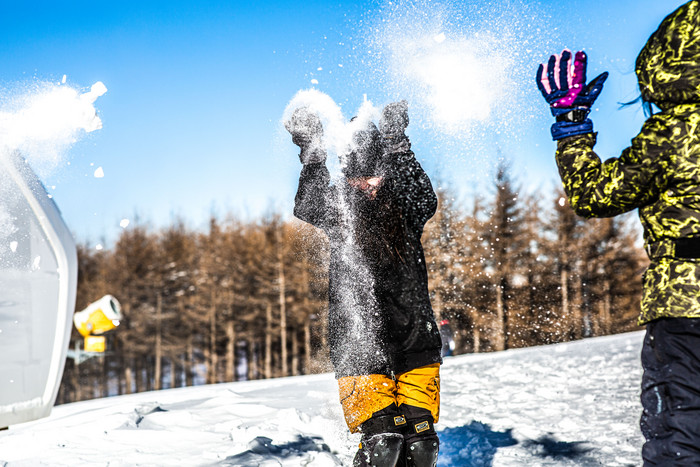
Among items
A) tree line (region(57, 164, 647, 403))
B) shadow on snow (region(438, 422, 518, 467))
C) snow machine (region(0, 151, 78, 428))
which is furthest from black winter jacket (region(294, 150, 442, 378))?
tree line (region(57, 164, 647, 403))

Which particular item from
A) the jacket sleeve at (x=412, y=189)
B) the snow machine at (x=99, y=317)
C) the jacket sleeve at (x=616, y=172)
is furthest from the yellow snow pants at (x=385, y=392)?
the snow machine at (x=99, y=317)

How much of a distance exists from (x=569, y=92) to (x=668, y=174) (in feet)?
1.46

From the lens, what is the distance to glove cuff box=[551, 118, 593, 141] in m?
1.72

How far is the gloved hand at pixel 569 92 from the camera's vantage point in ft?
5.68

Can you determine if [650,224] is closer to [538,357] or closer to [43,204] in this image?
[43,204]

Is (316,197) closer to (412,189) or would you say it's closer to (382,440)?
(412,189)

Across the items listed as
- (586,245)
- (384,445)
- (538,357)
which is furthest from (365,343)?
(586,245)

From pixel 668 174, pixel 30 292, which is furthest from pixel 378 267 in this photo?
pixel 30 292

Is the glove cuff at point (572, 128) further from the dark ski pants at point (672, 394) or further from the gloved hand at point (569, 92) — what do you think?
the dark ski pants at point (672, 394)

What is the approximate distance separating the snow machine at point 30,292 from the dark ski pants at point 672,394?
428 centimetres

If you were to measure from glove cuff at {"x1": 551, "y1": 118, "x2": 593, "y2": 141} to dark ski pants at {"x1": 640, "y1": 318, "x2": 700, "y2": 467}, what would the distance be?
624 mm

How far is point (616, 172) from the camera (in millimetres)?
1558

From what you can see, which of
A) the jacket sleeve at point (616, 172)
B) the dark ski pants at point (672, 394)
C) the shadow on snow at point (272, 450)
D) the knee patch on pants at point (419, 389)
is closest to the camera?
the dark ski pants at point (672, 394)

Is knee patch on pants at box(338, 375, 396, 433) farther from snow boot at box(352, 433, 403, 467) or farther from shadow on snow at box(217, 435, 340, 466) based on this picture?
shadow on snow at box(217, 435, 340, 466)
